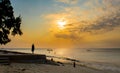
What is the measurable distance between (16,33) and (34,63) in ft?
21.5


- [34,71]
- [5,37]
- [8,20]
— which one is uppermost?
[8,20]

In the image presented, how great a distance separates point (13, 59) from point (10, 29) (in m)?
6.00

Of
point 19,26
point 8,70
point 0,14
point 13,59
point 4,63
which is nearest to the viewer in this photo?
point 8,70

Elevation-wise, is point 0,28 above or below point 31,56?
above

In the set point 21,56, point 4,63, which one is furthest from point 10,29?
point 4,63

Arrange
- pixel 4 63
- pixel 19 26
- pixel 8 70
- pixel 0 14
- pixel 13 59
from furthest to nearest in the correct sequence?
pixel 19 26, pixel 0 14, pixel 13 59, pixel 4 63, pixel 8 70

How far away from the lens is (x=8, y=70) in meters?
22.8

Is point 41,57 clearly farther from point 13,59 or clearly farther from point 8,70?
point 8,70

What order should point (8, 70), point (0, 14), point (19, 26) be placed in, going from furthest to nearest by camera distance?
point (19, 26) < point (0, 14) < point (8, 70)

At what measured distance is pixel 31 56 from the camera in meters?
30.5

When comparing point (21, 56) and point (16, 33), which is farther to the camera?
point (16, 33)

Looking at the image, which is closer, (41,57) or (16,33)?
(41,57)

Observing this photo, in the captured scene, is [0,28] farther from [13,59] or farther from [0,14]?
[13,59]

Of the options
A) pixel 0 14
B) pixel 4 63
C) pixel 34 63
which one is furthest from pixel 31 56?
pixel 0 14
